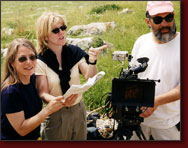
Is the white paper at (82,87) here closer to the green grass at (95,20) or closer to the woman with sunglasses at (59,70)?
the woman with sunglasses at (59,70)

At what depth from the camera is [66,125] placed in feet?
9.50

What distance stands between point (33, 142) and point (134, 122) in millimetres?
1002

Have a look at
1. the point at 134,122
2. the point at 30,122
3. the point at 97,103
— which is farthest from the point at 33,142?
the point at 134,122

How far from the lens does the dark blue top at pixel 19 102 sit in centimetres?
272

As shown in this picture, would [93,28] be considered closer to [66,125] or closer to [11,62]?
[11,62]

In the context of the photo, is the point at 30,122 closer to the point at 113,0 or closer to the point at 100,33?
the point at 100,33

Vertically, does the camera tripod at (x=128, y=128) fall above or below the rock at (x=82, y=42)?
below

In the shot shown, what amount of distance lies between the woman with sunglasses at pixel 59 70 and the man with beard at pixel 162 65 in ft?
1.48

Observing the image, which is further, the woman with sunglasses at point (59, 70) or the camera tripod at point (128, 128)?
the woman with sunglasses at point (59, 70)

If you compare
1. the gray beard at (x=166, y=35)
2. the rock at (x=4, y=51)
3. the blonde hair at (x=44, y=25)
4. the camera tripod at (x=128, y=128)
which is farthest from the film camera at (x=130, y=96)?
the rock at (x=4, y=51)

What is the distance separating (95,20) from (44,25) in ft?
1.61

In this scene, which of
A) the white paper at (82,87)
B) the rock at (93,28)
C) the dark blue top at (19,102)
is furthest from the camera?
the rock at (93,28)

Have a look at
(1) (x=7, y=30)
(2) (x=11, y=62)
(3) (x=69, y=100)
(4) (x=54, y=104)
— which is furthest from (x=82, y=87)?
(1) (x=7, y=30)

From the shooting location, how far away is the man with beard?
2834 millimetres
